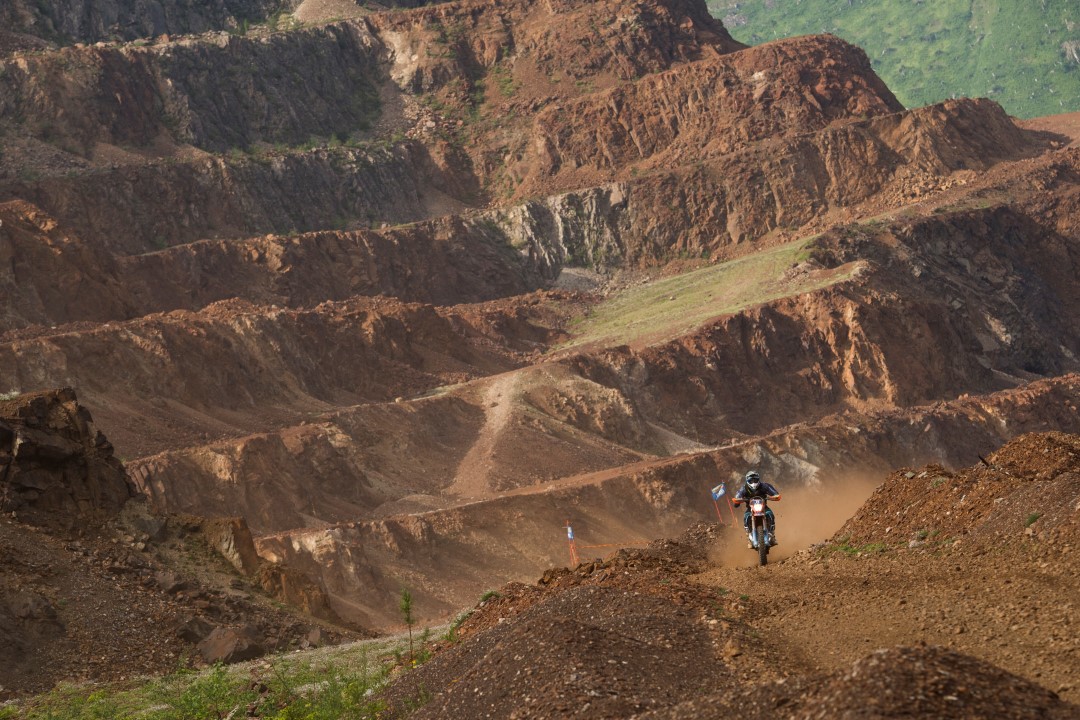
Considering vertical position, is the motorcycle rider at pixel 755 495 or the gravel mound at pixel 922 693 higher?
the motorcycle rider at pixel 755 495

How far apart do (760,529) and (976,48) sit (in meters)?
151

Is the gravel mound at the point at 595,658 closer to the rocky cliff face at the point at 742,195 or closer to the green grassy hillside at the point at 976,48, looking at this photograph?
the rocky cliff face at the point at 742,195

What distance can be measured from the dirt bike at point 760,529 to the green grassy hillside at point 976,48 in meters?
141

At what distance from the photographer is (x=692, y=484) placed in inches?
2554

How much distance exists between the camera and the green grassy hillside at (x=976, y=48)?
162m

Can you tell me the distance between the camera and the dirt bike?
25.5 m

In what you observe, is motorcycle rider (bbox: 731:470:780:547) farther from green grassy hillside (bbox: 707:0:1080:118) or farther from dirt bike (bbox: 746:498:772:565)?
green grassy hillside (bbox: 707:0:1080:118)

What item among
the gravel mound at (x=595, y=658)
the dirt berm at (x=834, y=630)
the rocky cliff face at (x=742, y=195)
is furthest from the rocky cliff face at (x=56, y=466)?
the rocky cliff face at (x=742, y=195)

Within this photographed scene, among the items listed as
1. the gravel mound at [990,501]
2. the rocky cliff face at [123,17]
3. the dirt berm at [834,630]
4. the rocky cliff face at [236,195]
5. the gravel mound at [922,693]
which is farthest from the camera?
the rocky cliff face at [123,17]

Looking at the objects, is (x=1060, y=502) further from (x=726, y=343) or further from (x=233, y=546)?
(x=726, y=343)

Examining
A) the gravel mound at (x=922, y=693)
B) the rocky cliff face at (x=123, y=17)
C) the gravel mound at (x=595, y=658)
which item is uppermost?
the rocky cliff face at (x=123, y=17)

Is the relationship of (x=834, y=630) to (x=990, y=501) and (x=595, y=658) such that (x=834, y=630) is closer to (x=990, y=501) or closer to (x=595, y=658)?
(x=595, y=658)

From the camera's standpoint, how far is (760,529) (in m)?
25.7

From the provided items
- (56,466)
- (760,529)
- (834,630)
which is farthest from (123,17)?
(834,630)
